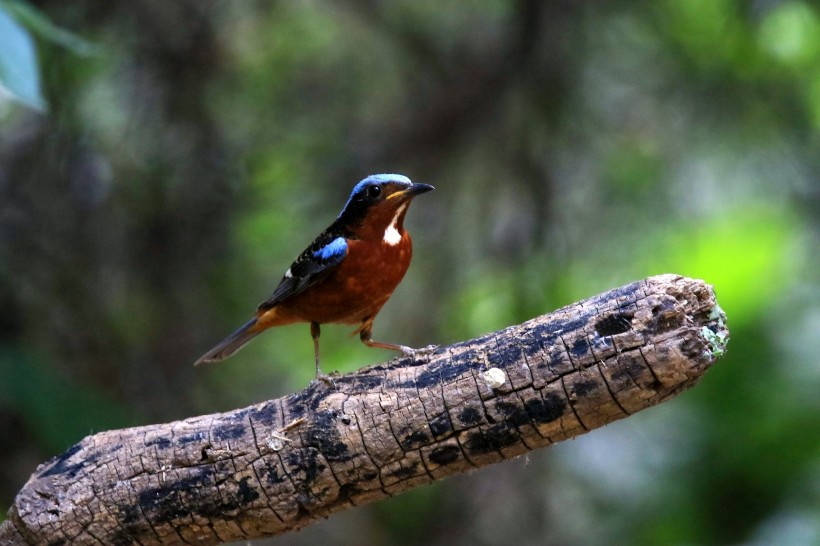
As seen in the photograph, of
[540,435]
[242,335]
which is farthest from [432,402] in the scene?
[242,335]

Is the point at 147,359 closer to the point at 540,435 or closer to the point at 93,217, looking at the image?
the point at 93,217

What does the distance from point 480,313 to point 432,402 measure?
11.9 feet

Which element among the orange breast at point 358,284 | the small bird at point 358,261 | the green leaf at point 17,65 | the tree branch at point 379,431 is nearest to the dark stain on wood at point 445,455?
the tree branch at point 379,431

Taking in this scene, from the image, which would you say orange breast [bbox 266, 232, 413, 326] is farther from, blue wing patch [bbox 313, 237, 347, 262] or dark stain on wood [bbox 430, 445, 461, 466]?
dark stain on wood [bbox 430, 445, 461, 466]

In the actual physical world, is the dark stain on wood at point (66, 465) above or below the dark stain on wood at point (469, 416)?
above

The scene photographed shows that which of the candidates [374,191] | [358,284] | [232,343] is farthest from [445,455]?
[232,343]

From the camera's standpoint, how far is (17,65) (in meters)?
2.98

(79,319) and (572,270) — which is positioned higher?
(79,319)

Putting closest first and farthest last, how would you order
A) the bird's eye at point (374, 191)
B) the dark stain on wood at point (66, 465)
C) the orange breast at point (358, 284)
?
the dark stain on wood at point (66, 465)
the orange breast at point (358, 284)
the bird's eye at point (374, 191)

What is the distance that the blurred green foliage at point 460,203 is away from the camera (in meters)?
6.52

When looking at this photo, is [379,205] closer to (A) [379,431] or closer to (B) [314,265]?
(B) [314,265]

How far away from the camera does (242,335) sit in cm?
526

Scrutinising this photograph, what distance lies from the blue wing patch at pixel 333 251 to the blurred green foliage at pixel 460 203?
1953 millimetres

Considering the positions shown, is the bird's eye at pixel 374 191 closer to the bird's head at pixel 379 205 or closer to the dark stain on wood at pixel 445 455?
the bird's head at pixel 379 205
